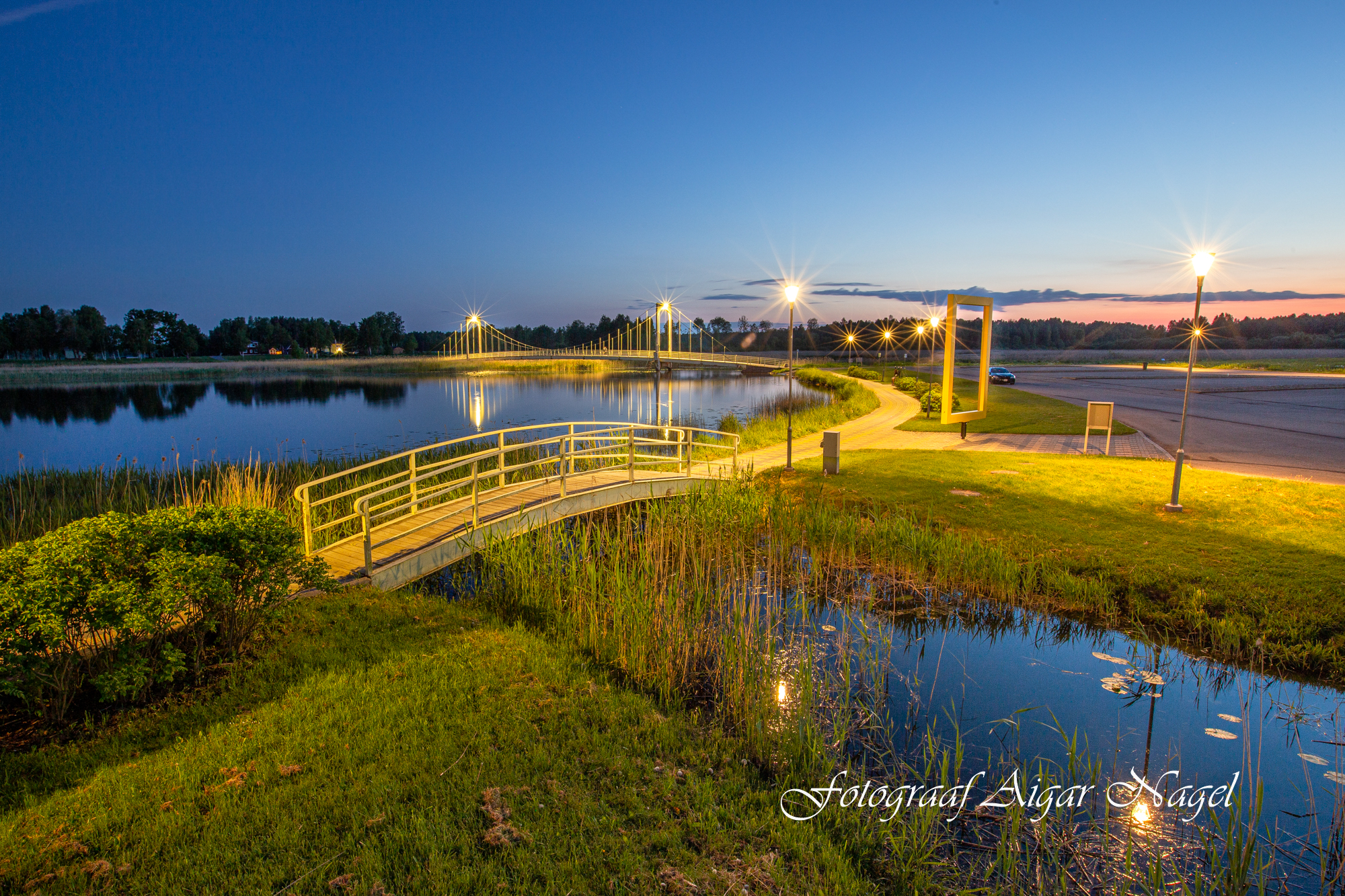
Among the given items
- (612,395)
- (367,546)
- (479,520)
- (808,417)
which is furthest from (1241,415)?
(612,395)

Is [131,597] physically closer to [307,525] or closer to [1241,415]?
[307,525]

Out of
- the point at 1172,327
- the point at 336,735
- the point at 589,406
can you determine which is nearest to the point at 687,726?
the point at 336,735

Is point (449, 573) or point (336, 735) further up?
point (336, 735)

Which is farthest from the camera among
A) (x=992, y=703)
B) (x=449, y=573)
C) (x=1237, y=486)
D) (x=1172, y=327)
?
(x=1172, y=327)

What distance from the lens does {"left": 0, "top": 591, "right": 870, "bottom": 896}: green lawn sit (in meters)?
3.76

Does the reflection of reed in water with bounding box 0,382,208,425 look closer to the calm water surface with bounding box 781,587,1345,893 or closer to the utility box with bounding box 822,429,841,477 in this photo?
the utility box with bounding box 822,429,841,477

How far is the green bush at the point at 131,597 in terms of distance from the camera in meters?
4.82

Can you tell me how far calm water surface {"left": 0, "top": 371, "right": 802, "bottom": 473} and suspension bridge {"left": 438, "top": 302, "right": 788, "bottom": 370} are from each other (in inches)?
119

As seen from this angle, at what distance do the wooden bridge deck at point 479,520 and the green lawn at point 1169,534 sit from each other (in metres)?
4.23

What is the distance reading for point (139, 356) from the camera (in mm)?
107312

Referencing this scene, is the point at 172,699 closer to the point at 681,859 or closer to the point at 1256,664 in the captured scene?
the point at 681,859

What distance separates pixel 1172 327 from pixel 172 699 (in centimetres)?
19010

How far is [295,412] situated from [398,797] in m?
48.0

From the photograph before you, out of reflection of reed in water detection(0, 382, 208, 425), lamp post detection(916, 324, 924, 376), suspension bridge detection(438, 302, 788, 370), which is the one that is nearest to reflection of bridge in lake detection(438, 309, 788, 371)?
suspension bridge detection(438, 302, 788, 370)
